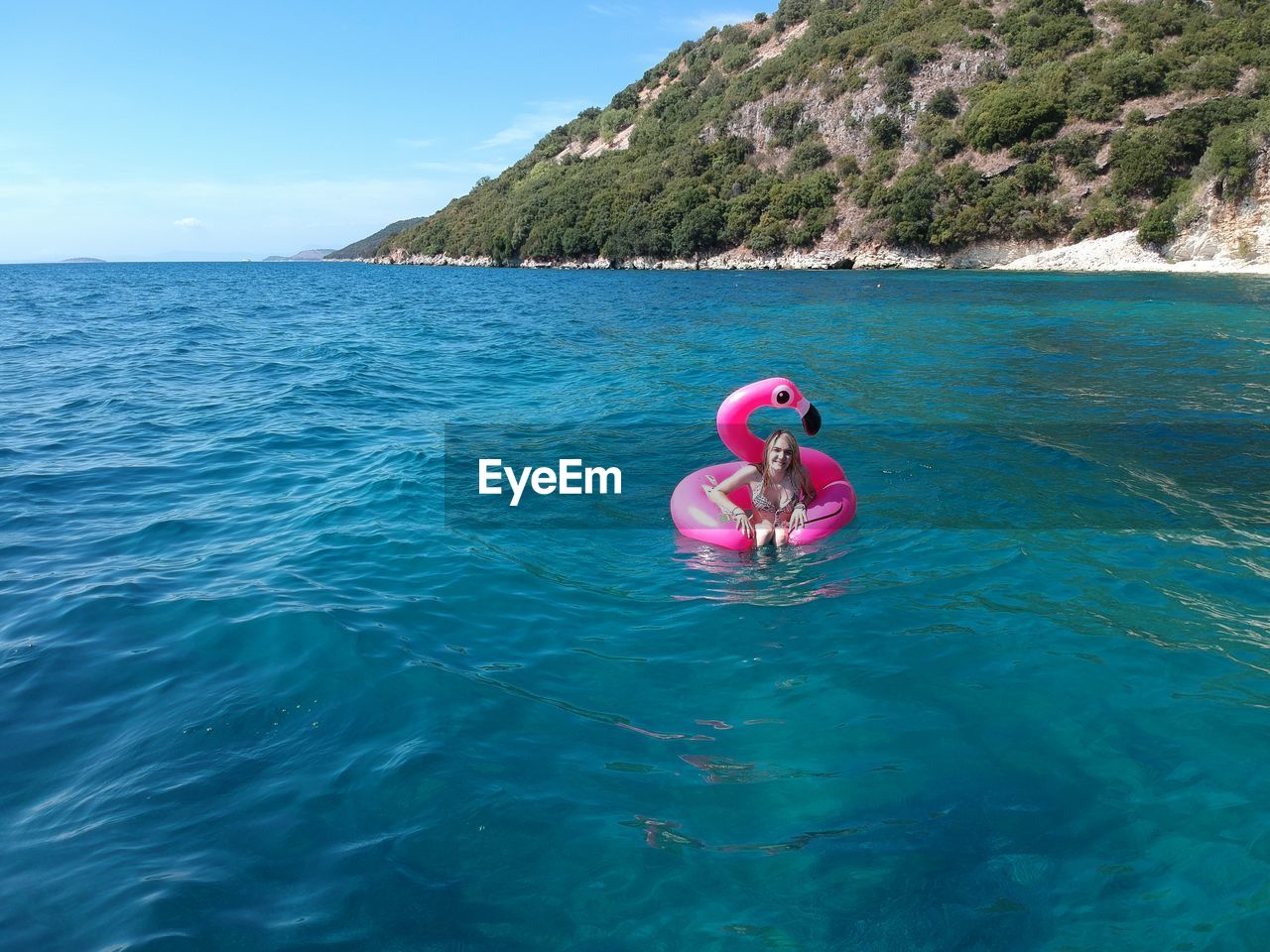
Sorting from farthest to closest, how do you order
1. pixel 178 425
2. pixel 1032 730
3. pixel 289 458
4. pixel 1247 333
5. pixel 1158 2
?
pixel 1158 2
pixel 1247 333
pixel 178 425
pixel 289 458
pixel 1032 730

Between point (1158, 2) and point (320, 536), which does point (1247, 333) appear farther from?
point (1158, 2)

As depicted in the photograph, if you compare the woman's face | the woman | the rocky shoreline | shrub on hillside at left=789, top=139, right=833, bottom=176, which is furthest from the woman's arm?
shrub on hillside at left=789, top=139, right=833, bottom=176

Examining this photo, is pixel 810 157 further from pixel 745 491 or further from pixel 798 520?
pixel 798 520

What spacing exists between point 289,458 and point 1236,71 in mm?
57034

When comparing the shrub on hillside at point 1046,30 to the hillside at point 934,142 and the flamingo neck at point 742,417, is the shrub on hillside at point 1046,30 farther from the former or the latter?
the flamingo neck at point 742,417

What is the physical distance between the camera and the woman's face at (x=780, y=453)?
23.4 feet

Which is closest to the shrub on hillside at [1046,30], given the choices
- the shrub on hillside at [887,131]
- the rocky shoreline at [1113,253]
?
the shrub on hillside at [887,131]

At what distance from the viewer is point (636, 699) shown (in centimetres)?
508

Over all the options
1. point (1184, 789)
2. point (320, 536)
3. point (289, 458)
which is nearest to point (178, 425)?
point (289, 458)

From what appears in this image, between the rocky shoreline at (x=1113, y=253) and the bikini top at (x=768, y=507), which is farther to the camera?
the rocky shoreline at (x=1113, y=253)

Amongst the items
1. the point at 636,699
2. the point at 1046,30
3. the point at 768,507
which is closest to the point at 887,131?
the point at 1046,30

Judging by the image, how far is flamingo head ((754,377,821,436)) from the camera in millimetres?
6680

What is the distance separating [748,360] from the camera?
18.3 meters

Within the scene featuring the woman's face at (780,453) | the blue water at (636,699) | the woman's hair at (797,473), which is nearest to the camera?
the blue water at (636,699)
